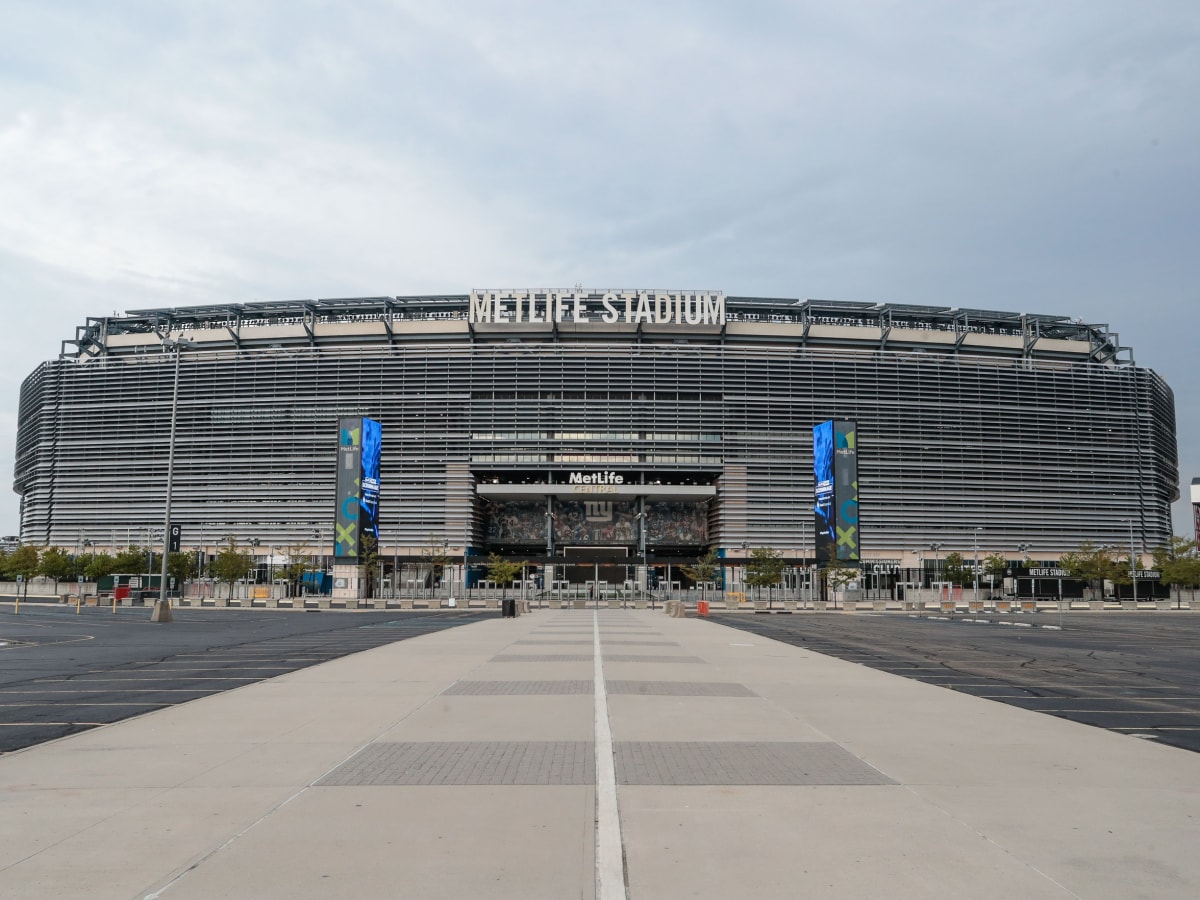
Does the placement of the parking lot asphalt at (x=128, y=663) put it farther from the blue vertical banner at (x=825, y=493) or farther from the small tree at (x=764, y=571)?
the blue vertical banner at (x=825, y=493)

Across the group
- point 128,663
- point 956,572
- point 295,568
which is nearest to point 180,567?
point 295,568

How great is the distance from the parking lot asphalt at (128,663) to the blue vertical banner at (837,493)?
175 feet

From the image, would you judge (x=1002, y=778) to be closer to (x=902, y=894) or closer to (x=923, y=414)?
(x=902, y=894)

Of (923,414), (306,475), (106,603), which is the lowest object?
(106,603)

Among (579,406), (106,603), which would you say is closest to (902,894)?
(106,603)

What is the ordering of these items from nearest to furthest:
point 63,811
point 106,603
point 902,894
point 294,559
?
point 902,894
point 63,811
point 106,603
point 294,559

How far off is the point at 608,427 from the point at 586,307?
16.4 m

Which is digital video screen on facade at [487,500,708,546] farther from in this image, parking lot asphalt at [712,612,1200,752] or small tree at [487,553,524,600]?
parking lot asphalt at [712,612,1200,752]

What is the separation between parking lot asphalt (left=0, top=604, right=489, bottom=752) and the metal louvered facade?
7926 centimetres

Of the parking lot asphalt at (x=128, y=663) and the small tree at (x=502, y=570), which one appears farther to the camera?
the small tree at (x=502, y=570)

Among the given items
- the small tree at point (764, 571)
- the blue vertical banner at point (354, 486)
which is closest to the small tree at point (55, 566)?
the blue vertical banner at point (354, 486)

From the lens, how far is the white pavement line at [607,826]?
5.67m

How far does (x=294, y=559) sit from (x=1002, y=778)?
10177 centimetres

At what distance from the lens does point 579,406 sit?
119 metres
